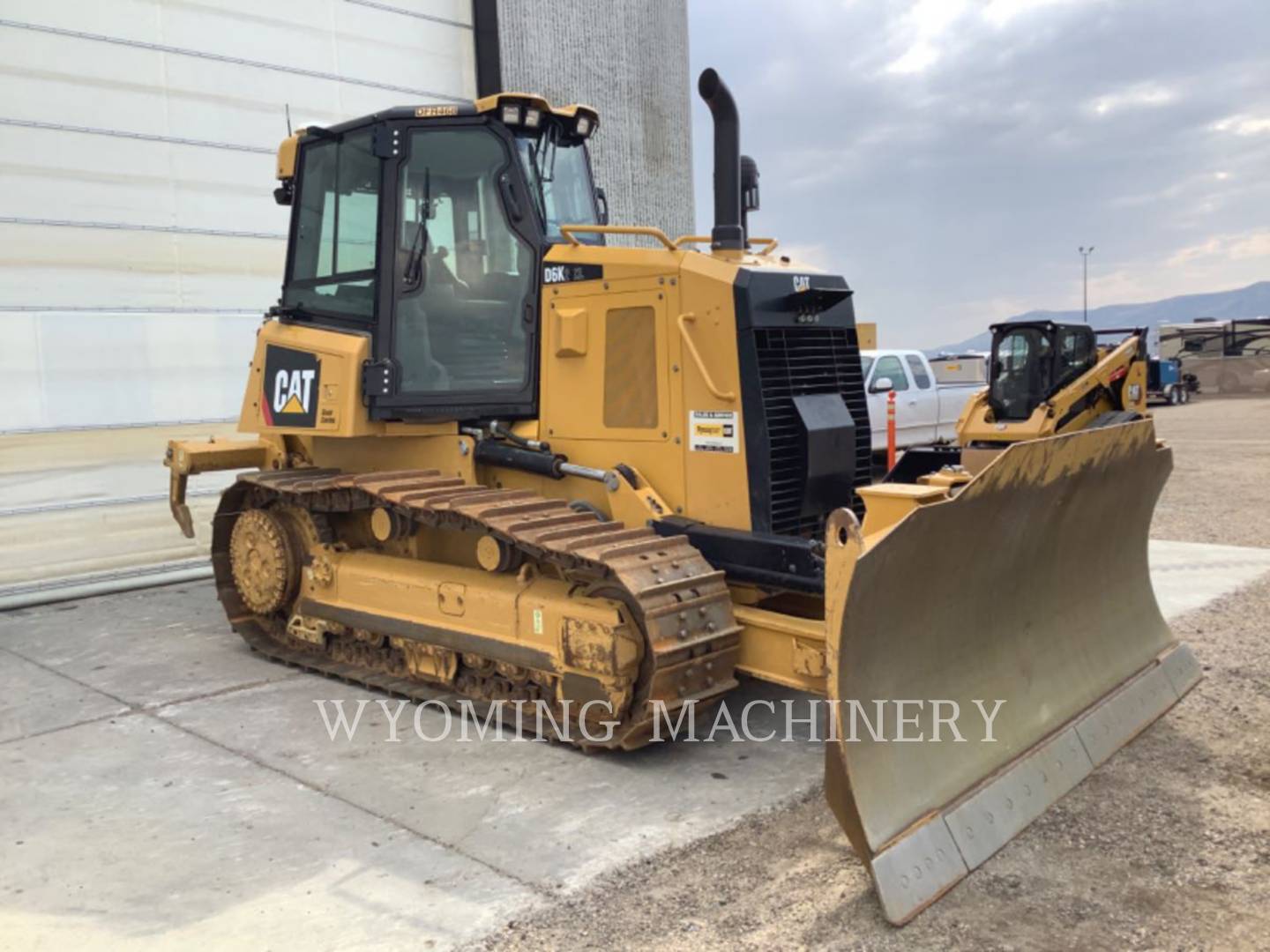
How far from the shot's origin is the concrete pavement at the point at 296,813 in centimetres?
349

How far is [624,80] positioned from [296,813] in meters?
10.0

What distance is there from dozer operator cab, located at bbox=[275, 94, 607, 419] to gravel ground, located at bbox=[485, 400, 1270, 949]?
275 centimetres

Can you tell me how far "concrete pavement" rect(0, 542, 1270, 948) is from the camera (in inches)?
137

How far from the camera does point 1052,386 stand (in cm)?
1420

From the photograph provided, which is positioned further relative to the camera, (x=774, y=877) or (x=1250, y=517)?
(x=1250, y=517)

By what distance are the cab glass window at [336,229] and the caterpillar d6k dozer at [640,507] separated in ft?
0.07

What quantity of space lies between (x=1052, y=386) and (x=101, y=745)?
1237 cm

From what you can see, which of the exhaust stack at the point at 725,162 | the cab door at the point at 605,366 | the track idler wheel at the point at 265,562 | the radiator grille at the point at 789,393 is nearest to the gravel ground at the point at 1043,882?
the radiator grille at the point at 789,393

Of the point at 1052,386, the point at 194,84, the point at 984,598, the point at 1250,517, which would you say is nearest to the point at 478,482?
the point at 984,598

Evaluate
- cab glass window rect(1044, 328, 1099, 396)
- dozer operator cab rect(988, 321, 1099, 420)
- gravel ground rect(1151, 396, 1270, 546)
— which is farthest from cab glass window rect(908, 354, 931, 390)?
gravel ground rect(1151, 396, 1270, 546)

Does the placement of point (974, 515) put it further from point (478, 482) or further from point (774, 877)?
point (478, 482)

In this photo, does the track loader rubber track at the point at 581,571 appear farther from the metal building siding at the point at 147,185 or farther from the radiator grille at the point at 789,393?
the metal building siding at the point at 147,185

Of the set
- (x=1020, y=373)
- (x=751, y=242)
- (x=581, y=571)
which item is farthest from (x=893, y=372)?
(x=581, y=571)

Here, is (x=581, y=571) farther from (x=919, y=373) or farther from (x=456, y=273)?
(x=919, y=373)
